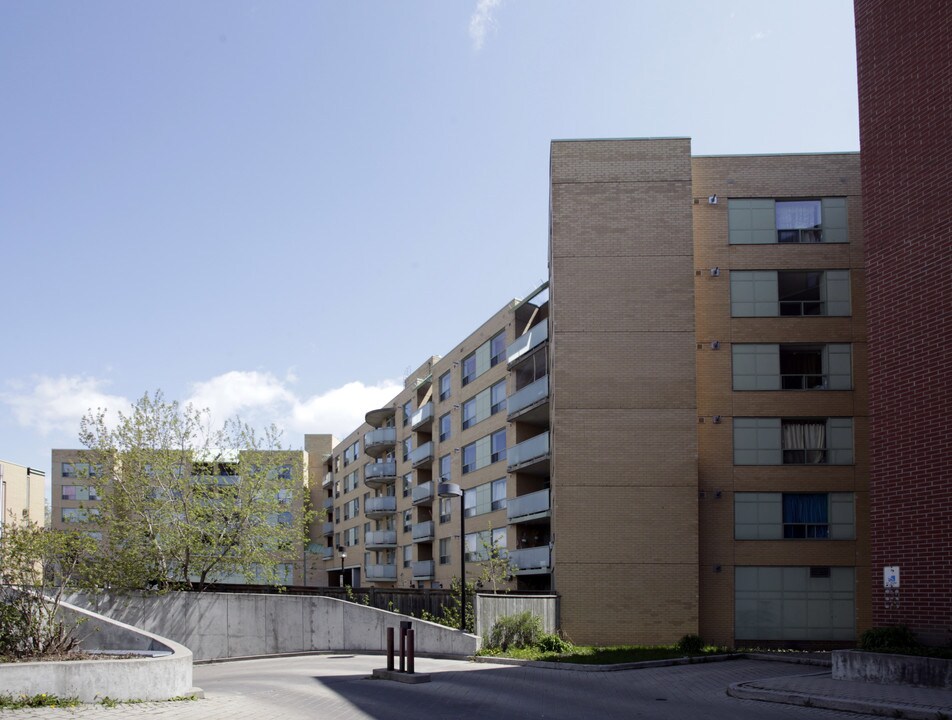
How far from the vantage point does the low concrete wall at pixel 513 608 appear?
24.5m

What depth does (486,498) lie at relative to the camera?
4444 cm

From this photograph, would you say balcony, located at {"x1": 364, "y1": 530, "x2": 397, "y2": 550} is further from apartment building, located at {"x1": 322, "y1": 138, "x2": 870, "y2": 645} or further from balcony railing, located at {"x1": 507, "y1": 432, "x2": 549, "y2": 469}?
apartment building, located at {"x1": 322, "y1": 138, "x2": 870, "y2": 645}

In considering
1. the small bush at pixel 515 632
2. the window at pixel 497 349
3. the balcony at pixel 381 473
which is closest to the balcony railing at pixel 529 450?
the window at pixel 497 349

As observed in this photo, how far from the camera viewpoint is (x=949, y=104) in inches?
703

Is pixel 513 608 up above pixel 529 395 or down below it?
below

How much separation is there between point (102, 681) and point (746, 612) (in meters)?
21.7

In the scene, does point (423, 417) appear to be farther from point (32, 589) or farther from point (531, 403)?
point (32, 589)

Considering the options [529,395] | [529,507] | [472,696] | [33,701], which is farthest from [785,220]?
[33,701]

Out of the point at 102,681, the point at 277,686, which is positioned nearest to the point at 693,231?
the point at 277,686

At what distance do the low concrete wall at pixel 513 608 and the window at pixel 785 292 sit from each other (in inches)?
459

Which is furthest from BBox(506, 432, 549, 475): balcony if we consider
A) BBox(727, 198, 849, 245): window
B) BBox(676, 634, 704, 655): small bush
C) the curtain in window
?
BBox(676, 634, 704, 655): small bush

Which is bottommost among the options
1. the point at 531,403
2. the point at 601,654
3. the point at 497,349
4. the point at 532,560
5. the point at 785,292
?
the point at 601,654

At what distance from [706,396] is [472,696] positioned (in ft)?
58.8

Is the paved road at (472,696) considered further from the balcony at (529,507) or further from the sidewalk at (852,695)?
the balcony at (529,507)
